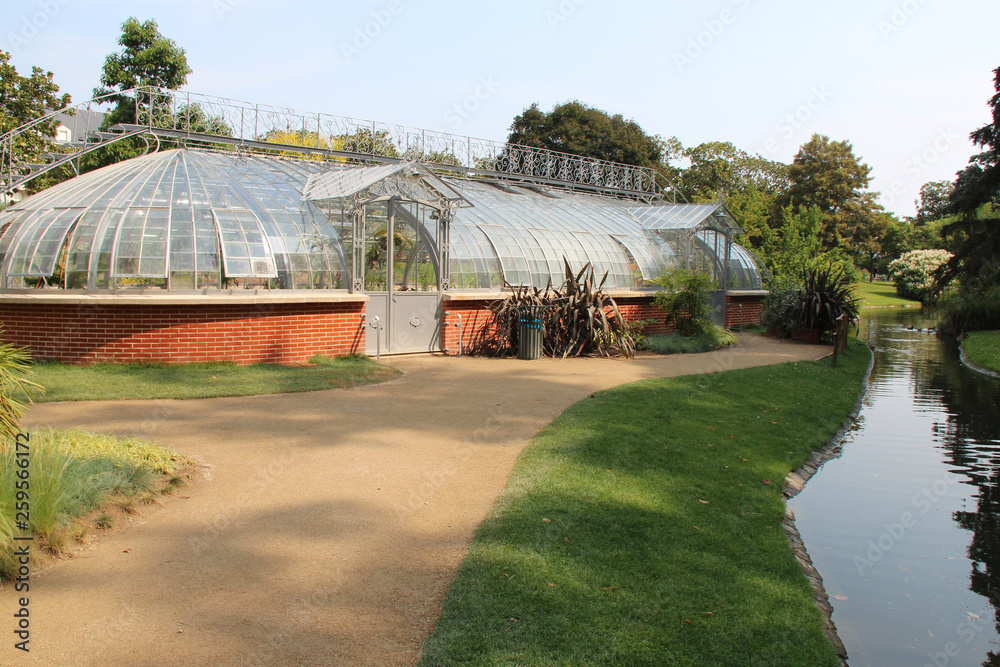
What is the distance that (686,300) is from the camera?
18.7m

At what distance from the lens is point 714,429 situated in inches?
359

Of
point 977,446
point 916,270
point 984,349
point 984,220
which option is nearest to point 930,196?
point 916,270

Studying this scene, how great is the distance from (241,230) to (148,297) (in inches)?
87.0

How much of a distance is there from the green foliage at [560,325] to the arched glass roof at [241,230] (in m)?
1.16

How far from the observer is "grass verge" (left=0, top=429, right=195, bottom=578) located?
15.5 ft

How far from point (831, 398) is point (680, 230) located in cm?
1098

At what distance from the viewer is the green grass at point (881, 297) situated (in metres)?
53.7

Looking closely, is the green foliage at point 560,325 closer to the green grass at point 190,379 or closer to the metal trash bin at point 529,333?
the metal trash bin at point 529,333

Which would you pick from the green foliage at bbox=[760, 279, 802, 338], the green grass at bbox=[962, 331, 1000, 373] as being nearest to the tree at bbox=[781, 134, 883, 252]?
the green grass at bbox=[962, 331, 1000, 373]

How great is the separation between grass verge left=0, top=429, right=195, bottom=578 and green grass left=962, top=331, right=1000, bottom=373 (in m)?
19.7

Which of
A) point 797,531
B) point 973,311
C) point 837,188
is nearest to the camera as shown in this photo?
point 797,531

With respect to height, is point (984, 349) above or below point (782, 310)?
below

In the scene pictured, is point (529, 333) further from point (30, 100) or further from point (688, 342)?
point (30, 100)

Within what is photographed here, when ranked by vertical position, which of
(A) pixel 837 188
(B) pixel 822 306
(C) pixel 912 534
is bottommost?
(C) pixel 912 534
